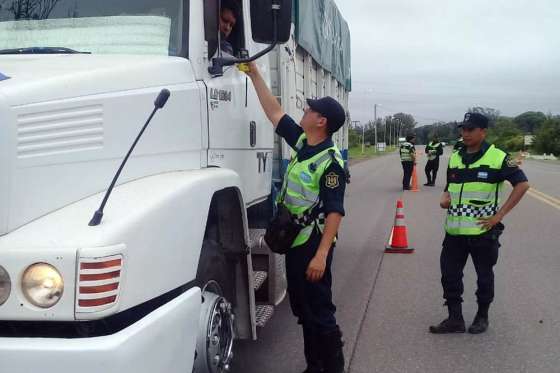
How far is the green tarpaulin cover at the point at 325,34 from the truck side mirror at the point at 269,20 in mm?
2221

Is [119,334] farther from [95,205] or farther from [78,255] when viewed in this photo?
[95,205]

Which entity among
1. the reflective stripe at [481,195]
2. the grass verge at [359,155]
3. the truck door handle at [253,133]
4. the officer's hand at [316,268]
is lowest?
the grass verge at [359,155]

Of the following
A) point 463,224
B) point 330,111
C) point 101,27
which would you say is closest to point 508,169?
point 463,224

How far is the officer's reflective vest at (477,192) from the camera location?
505cm

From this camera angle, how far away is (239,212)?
3738 mm

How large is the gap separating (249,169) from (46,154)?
1.91 m

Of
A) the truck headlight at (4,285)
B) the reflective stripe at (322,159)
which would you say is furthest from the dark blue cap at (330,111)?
the truck headlight at (4,285)

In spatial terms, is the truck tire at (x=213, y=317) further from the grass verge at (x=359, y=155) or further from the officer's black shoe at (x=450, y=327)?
the grass verge at (x=359, y=155)

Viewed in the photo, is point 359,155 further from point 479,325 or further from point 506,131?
point 479,325

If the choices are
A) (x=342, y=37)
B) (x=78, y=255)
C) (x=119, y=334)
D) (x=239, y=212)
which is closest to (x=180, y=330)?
(x=119, y=334)

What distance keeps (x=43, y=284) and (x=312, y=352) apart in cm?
232

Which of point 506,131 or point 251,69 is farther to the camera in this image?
point 506,131

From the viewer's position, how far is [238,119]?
3.99 meters

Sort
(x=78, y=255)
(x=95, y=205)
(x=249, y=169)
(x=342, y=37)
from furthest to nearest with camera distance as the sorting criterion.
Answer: (x=342, y=37) < (x=249, y=169) < (x=95, y=205) < (x=78, y=255)
